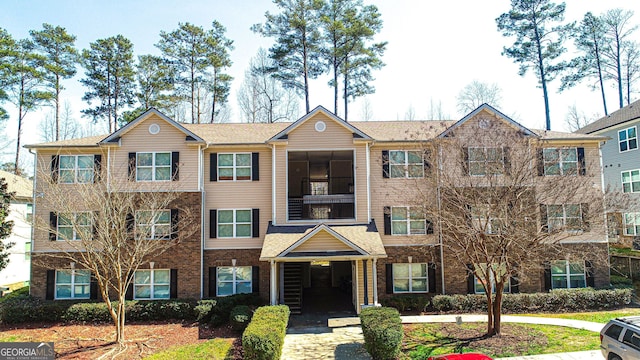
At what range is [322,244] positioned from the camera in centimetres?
1875

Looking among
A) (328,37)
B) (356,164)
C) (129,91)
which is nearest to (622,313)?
(356,164)

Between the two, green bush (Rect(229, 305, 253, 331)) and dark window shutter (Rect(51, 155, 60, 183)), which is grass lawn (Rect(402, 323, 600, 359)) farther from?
dark window shutter (Rect(51, 155, 60, 183))

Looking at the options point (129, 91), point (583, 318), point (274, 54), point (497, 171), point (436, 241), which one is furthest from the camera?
point (129, 91)

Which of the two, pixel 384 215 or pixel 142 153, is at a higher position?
pixel 142 153

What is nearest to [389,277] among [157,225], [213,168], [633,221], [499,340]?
[499,340]

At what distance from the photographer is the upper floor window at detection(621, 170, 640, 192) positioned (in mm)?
26000

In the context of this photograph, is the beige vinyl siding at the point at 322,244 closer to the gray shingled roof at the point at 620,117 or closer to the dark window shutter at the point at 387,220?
the dark window shutter at the point at 387,220

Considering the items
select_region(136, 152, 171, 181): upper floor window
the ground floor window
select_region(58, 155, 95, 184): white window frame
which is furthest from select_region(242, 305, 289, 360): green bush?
the ground floor window

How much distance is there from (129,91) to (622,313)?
1517 inches

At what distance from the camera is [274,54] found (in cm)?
3416

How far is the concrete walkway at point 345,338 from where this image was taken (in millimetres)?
13703

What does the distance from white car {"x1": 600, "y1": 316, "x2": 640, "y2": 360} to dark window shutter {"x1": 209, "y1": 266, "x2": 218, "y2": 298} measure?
16.5 metres

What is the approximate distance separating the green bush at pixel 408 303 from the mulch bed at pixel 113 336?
7.56 metres

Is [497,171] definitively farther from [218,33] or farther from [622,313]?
[218,33]
